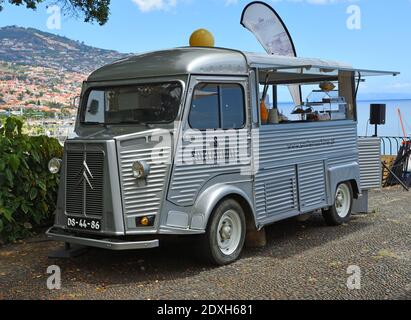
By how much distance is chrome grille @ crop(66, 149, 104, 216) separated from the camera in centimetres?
554

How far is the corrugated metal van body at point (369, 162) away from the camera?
895 cm

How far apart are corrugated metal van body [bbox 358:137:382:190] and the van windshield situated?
4.28 metres

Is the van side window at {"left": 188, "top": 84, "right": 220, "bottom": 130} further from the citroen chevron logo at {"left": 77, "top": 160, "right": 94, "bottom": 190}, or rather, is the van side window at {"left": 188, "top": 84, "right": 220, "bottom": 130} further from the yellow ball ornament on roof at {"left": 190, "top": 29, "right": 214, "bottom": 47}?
the citroen chevron logo at {"left": 77, "top": 160, "right": 94, "bottom": 190}

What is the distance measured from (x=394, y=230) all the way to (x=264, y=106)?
285cm

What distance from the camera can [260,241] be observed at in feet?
22.6

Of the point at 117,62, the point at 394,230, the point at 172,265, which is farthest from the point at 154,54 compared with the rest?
the point at 394,230

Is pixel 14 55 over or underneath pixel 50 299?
over

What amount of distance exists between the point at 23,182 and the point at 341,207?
16.5 ft

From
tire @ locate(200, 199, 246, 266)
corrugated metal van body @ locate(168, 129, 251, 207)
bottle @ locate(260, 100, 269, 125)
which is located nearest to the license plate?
corrugated metal van body @ locate(168, 129, 251, 207)

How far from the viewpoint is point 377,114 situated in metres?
11.7
